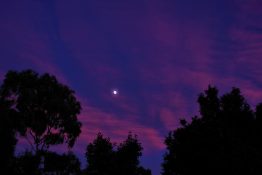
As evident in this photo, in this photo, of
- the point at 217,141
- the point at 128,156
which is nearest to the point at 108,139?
the point at 128,156

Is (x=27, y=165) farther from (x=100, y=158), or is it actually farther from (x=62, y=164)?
(x=100, y=158)

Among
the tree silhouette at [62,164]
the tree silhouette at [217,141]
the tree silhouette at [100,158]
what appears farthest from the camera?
the tree silhouette at [62,164]

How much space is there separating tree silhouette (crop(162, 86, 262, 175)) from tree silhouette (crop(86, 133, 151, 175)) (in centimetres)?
397

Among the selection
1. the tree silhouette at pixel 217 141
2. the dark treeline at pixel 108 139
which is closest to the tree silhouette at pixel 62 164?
the dark treeline at pixel 108 139

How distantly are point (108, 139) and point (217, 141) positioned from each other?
1424cm

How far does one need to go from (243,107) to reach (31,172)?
926 inches

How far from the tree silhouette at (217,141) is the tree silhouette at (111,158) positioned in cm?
397

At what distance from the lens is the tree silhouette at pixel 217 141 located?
35.7 metres

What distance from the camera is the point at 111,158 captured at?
4594 cm

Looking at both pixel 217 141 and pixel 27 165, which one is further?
pixel 27 165

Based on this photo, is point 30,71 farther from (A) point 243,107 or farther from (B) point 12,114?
(A) point 243,107

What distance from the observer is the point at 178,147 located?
42656 millimetres

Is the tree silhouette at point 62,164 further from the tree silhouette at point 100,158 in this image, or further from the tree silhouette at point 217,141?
the tree silhouette at point 217,141

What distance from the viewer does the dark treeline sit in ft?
124
